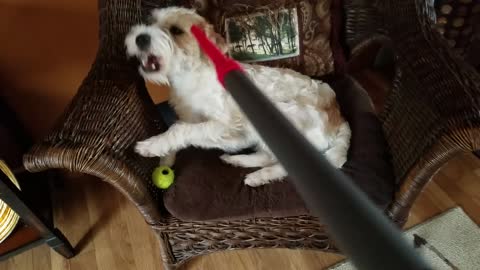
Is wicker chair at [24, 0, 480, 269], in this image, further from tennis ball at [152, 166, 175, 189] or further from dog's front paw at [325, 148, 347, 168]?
dog's front paw at [325, 148, 347, 168]

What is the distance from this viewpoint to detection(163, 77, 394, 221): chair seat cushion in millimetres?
1213

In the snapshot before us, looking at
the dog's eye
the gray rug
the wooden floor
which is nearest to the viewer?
the dog's eye

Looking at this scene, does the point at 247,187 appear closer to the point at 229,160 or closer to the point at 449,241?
the point at 229,160

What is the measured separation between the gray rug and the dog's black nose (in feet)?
3.78

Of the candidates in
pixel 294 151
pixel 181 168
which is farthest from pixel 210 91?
pixel 294 151

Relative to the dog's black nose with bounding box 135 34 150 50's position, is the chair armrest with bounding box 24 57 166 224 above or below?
below

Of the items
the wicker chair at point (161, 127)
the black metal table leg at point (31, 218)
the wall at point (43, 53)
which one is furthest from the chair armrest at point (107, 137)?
the wall at point (43, 53)

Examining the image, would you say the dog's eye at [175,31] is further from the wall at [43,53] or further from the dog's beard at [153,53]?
the wall at [43,53]

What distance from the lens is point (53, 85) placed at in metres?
1.84

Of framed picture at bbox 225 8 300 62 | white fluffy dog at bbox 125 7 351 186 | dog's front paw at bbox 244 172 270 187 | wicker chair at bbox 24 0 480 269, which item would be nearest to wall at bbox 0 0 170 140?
wicker chair at bbox 24 0 480 269

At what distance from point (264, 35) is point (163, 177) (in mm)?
737

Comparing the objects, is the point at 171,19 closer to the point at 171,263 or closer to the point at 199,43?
the point at 199,43

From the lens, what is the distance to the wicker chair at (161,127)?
1020 mm

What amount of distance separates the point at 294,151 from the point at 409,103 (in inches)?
40.9
